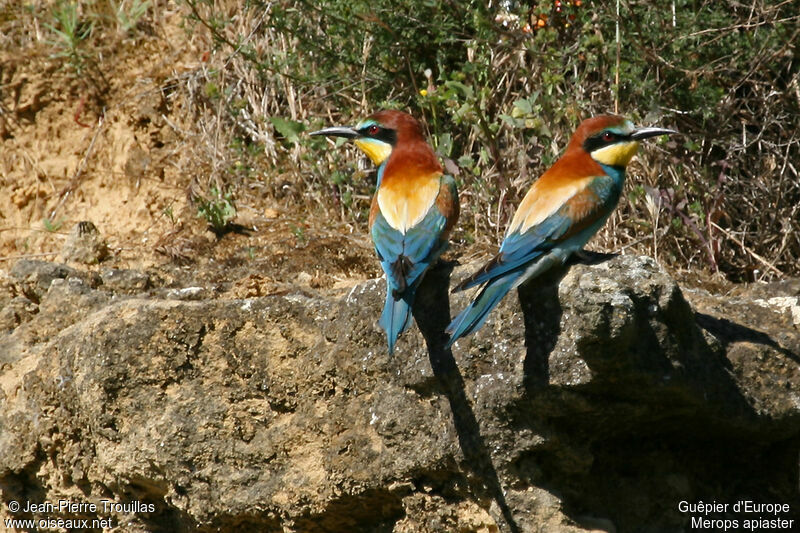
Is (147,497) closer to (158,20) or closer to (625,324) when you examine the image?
(625,324)

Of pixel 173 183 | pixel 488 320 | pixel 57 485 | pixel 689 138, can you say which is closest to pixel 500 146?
pixel 689 138

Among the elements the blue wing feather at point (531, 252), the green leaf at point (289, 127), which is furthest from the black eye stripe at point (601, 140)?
the green leaf at point (289, 127)

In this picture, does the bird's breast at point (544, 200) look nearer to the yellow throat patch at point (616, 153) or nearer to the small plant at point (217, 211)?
the yellow throat patch at point (616, 153)

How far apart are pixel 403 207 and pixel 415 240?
24 cm

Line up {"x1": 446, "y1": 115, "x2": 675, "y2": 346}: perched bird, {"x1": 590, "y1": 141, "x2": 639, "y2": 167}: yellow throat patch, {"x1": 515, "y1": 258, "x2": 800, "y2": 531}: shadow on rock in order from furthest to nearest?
{"x1": 590, "y1": 141, "x2": 639, "y2": 167}: yellow throat patch, {"x1": 446, "y1": 115, "x2": 675, "y2": 346}: perched bird, {"x1": 515, "y1": 258, "x2": 800, "y2": 531}: shadow on rock

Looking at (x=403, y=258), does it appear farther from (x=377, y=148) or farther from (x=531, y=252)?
(x=377, y=148)

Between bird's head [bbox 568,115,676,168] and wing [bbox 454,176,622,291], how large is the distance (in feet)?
0.46

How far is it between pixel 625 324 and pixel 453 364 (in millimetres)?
462

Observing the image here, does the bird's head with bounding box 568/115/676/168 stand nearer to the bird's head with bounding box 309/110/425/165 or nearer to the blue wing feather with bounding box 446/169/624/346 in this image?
the blue wing feather with bounding box 446/169/624/346

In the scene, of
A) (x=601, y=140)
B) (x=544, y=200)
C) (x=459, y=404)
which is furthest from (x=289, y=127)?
(x=459, y=404)

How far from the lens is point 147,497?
9.61ft

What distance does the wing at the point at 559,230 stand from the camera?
242 centimetres

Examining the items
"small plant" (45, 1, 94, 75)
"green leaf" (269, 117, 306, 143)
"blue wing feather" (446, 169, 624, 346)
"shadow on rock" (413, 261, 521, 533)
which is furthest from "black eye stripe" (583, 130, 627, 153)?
"small plant" (45, 1, 94, 75)

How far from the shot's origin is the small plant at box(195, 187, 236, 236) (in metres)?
4.28
